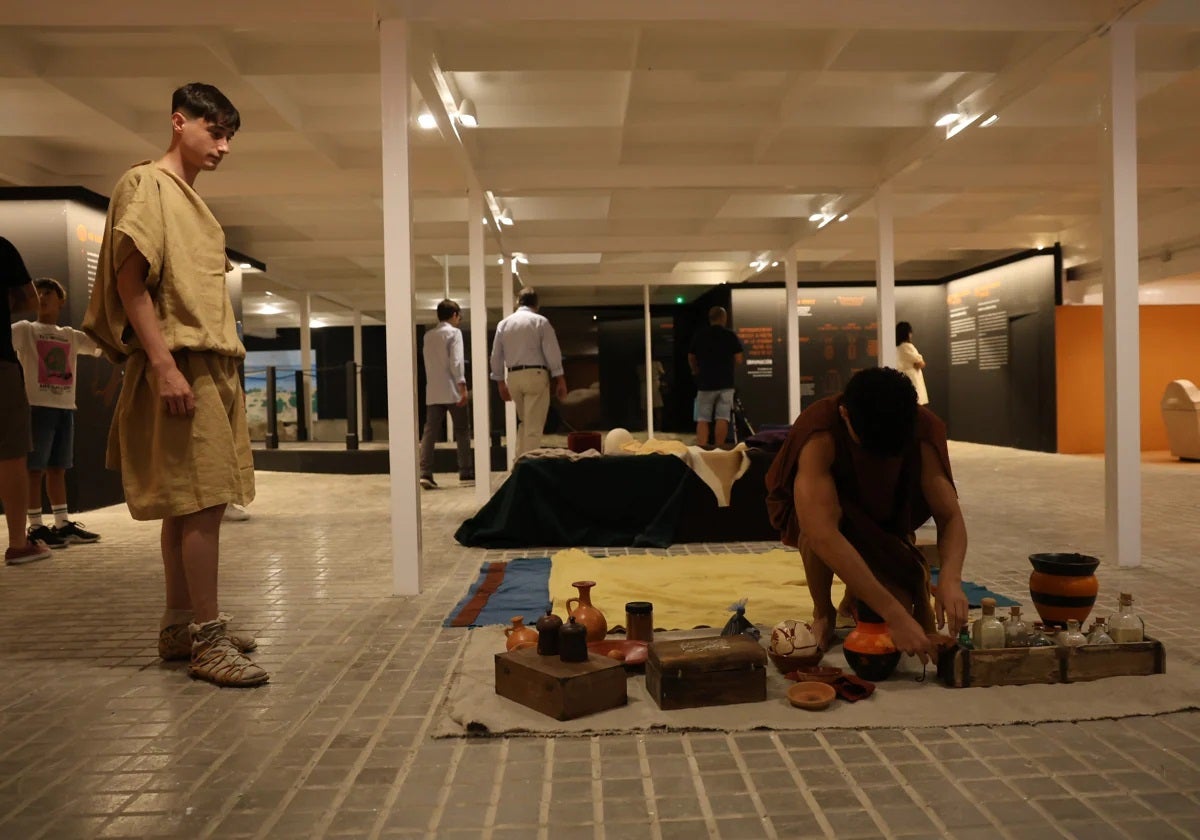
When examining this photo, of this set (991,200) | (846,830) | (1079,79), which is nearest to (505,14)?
(846,830)

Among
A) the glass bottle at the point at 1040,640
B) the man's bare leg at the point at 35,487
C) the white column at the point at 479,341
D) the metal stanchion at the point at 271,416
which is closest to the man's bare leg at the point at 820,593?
the glass bottle at the point at 1040,640

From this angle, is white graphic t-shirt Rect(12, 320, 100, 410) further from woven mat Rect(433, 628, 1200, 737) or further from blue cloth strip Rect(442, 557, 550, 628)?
woven mat Rect(433, 628, 1200, 737)

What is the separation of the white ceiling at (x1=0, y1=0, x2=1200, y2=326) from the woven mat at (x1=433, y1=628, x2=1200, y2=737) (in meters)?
3.00

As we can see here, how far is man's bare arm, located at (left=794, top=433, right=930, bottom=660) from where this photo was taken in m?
2.29

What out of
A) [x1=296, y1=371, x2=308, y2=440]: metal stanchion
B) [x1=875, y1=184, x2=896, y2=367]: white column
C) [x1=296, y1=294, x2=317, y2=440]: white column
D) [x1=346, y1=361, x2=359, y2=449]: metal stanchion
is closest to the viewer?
[x1=875, y1=184, x2=896, y2=367]: white column

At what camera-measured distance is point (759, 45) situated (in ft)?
16.5

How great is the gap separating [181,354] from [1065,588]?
2784mm

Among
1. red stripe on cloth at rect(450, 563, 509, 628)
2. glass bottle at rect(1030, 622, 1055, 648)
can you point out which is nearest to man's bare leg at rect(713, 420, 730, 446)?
red stripe on cloth at rect(450, 563, 509, 628)

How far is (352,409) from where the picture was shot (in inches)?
434

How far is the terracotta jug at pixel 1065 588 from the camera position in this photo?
8.51 feet

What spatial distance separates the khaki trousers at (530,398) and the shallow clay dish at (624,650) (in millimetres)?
4273

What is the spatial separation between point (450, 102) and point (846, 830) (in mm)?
4971

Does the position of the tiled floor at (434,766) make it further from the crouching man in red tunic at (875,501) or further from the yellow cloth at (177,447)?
the yellow cloth at (177,447)

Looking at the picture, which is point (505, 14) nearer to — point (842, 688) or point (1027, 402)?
point (842, 688)
